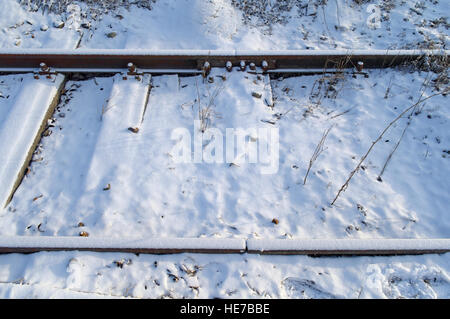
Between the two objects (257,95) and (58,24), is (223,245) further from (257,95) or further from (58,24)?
(58,24)

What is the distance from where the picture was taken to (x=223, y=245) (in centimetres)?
293

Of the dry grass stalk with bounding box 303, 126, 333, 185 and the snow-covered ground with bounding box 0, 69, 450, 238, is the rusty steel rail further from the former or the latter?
the dry grass stalk with bounding box 303, 126, 333, 185

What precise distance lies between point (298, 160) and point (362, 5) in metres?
4.54

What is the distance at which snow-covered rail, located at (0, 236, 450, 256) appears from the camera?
2.92 meters

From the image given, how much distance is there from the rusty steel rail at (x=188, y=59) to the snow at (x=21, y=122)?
0.25 metres

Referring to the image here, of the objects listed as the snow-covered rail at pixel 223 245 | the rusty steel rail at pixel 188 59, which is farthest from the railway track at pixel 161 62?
the snow-covered rail at pixel 223 245

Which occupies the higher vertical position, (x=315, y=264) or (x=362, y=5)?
(x=362, y=5)


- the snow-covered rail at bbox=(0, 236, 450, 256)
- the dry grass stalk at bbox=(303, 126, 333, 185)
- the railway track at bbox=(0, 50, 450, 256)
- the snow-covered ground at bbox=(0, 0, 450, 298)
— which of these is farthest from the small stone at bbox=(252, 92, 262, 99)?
the snow-covered rail at bbox=(0, 236, 450, 256)

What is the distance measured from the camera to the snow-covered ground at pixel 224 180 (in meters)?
2.90

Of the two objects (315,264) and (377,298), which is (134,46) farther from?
(377,298)

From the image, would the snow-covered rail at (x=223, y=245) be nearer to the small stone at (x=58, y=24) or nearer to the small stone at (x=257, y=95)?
the small stone at (x=257, y=95)

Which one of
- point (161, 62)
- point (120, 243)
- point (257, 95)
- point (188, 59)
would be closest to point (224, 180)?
point (120, 243)

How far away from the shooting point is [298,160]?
13.0ft

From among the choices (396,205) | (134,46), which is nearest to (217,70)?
(134,46)
